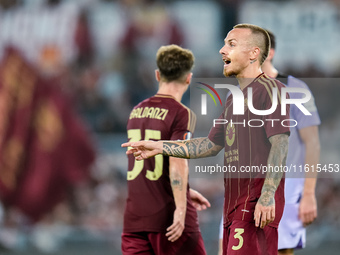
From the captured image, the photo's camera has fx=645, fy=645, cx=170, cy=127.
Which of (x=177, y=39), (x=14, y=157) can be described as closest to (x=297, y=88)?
(x=177, y=39)

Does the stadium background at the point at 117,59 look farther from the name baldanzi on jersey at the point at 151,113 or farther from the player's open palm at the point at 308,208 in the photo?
the name baldanzi on jersey at the point at 151,113

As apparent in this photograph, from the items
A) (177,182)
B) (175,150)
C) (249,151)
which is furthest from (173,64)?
(249,151)

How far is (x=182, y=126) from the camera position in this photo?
492 cm

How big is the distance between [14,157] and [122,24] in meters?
2.99

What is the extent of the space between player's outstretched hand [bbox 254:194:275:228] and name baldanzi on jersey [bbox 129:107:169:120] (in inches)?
56.3

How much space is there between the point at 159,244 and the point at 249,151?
1.27 metres

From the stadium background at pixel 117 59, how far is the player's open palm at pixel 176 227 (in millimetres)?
5883

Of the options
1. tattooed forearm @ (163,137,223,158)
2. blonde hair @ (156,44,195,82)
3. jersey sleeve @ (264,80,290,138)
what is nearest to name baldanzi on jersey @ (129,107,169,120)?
blonde hair @ (156,44,195,82)

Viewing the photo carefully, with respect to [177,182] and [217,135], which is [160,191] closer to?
[177,182]

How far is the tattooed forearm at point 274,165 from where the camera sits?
3707mm

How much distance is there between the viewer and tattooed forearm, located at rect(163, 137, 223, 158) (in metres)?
4.23

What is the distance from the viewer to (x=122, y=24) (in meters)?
11.3

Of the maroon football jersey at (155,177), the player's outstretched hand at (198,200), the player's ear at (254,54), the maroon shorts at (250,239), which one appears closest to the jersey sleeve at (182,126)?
the maroon football jersey at (155,177)

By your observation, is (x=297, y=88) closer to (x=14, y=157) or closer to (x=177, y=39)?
(x=177, y=39)
